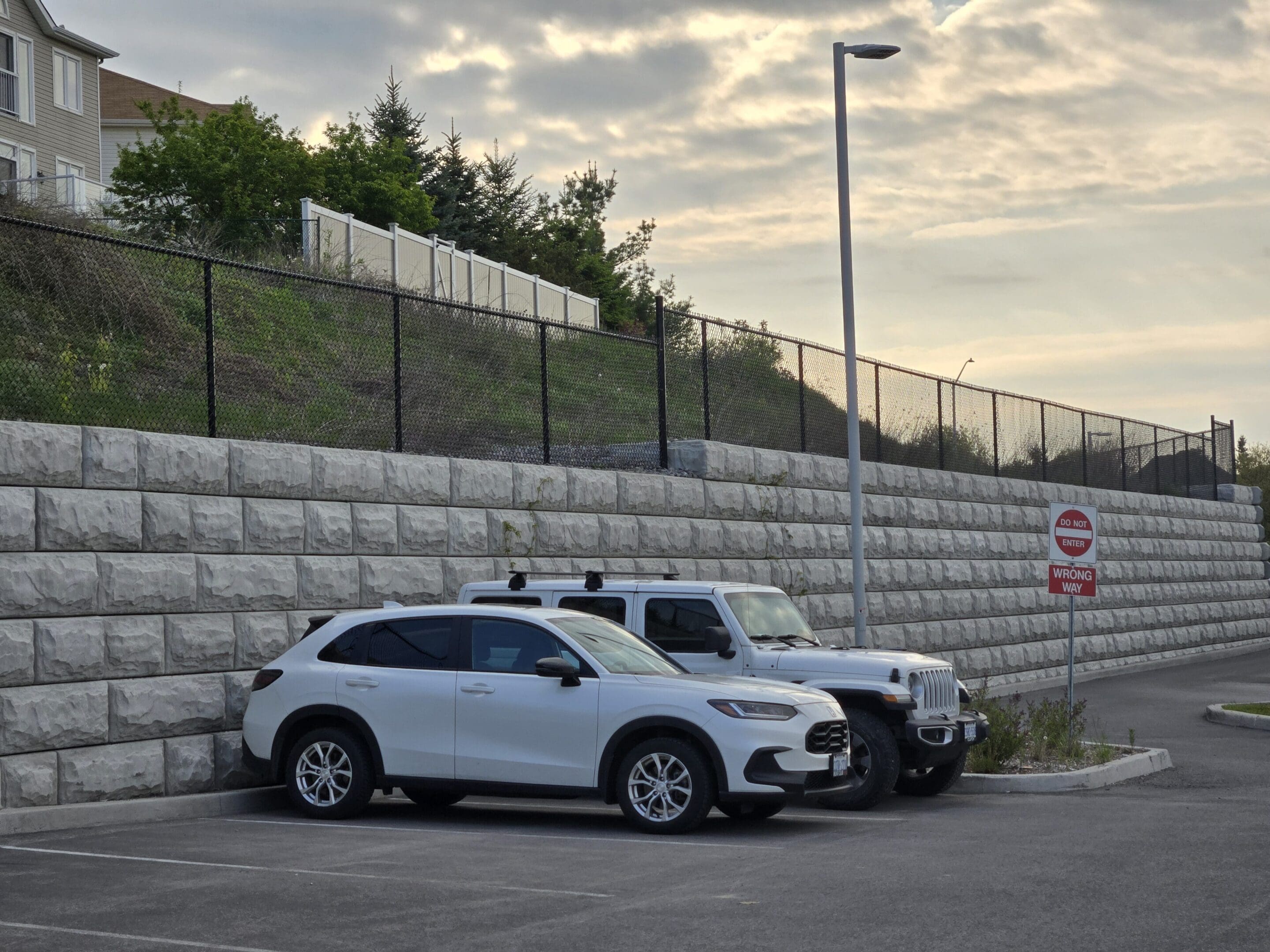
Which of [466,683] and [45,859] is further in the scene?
[466,683]

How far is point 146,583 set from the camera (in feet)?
40.4

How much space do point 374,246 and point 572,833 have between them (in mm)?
21151

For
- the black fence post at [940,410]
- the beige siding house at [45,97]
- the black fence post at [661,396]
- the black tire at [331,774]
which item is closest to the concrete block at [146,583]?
the black tire at [331,774]

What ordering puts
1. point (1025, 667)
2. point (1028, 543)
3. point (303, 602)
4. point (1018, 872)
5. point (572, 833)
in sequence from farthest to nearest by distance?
1. point (1028, 543)
2. point (1025, 667)
3. point (303, 602)
4. point (572, 833)
5. point (1018, 872)

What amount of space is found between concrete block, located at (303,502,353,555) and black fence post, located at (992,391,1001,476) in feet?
61.4

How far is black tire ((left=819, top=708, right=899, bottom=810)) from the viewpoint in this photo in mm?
12773

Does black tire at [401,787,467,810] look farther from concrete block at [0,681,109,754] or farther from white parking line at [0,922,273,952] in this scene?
white parking line at [0,922,273,952]

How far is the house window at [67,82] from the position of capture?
1777 inches

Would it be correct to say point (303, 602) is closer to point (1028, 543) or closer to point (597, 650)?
point (597, 650)

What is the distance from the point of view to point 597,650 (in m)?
11.7

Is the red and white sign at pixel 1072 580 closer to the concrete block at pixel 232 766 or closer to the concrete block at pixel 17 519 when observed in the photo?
the concrete block at pixel 232 766

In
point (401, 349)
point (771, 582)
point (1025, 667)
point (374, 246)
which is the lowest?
point (1025, 667)

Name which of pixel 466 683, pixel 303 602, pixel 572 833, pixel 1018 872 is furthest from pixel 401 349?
pixel 1018 872

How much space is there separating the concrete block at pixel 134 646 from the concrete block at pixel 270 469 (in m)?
1.47
